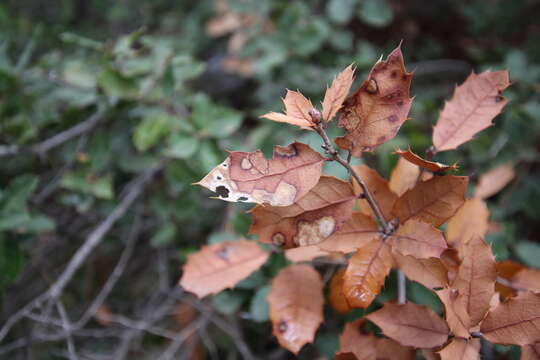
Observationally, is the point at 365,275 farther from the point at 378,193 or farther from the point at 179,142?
the point at 179,142

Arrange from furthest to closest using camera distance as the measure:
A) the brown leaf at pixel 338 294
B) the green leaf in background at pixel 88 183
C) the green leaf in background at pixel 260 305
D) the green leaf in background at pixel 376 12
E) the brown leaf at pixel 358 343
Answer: the green leaf in background at pixel 376 12
the green leaf in background at pixel 88 183
the green leaf in background at pixel 260 305
the brown leaf at pixel 338 294
the brown leaf at pixel 358 343

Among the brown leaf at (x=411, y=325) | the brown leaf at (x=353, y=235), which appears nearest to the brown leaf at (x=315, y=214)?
the brown leaf at (x=353, y=235)

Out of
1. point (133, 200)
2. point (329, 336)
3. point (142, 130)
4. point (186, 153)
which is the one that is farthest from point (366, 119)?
point (133, 200)

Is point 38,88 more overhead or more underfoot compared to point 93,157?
more overhead

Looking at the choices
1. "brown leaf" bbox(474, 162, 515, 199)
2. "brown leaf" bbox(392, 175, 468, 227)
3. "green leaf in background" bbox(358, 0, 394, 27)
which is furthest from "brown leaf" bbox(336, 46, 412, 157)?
"green leaf in background" bbox(358, 0, 394, 27)

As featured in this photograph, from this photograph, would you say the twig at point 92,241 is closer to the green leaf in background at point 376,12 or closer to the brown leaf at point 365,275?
the brown leaf at point 365,275

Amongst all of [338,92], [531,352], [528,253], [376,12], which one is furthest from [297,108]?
[376,12]

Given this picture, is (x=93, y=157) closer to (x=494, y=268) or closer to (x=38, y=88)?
(x=38, y=88)
